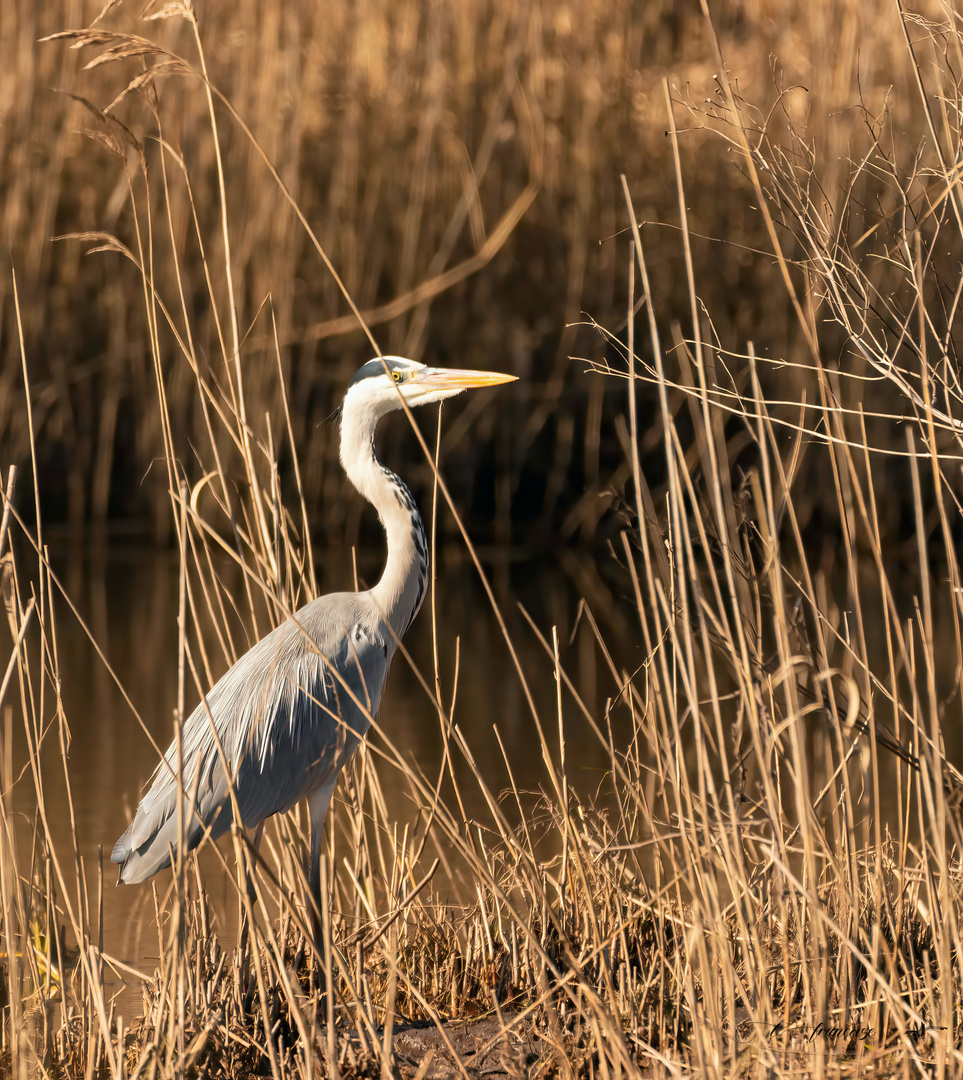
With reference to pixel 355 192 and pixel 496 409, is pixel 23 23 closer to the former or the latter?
pixel 355 192

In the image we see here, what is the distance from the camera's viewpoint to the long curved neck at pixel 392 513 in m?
2.63

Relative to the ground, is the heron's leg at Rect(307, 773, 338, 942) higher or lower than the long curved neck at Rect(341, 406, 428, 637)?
lower

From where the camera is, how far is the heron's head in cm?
261

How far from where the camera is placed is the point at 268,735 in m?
2.30

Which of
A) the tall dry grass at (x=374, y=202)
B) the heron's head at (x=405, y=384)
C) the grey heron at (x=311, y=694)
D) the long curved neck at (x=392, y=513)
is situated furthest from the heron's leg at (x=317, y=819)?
the tall dry grass at (x=374, y=202)

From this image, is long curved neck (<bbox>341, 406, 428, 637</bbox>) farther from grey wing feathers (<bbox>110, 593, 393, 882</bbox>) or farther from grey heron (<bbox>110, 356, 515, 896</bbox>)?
grey wing feathers (<bbox>110, 593, 393, 882</bbox>)

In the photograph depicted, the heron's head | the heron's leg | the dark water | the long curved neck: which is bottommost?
the dark water

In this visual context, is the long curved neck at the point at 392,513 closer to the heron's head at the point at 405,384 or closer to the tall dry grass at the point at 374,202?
the heron's head at the point at 405,384

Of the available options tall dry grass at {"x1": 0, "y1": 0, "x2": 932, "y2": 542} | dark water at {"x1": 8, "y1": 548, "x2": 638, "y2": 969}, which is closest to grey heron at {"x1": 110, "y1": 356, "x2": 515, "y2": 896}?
dark water at {"x1": 8, "y1": 548, "x2": 638, "y2": 969}

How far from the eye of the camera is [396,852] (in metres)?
2.20

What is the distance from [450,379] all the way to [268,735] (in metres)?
0.80

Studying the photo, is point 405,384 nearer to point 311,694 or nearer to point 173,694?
point 311,694

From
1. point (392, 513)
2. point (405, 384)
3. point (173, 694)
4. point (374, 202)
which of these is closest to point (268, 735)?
point (392, 513)

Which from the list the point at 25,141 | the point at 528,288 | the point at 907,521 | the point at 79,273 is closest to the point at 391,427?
the point at 528,288
